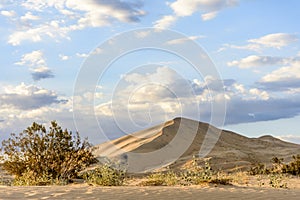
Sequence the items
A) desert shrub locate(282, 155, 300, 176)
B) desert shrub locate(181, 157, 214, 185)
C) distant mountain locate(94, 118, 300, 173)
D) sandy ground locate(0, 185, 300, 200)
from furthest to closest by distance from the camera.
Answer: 1. distant mountain locate(94, 118, 300, 173)
2. desert shrub locate(282, 155, 300, 176)
3. desert shrub locate(181, 157, 214, 185)
4. sandy ground locate(0, 185, 300, 200)

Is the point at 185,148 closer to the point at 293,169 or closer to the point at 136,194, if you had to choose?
the point at 293,169

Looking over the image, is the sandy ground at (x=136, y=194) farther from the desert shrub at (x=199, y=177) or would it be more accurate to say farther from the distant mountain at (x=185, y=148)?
the distant mountain at (x=185, y=148)

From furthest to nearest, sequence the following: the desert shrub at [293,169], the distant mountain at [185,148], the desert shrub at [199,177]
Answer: the distant mountain at [185,148] < the desert shrub at [293,169] < the desert shrub at [199,177]

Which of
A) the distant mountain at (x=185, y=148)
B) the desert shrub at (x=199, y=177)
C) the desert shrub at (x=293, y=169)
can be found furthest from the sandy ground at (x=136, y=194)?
the distant mountain at (x=185, y=148)

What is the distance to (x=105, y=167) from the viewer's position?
1325 cm

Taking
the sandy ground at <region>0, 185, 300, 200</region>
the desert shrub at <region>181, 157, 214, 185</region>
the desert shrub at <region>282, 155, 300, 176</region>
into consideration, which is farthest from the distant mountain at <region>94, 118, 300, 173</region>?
the sandy ground at <region>0, 185, 300, 200</region>

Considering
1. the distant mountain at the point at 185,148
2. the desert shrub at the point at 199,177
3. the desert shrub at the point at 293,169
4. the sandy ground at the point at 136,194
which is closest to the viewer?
the sandy ground at the point at 136,194

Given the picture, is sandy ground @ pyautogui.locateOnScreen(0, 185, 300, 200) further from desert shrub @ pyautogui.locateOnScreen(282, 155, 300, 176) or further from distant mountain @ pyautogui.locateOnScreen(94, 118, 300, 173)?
distant mountain @ pyautogui.locateOnScreen(94, 118, 300, 173)

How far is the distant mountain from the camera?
27506mm

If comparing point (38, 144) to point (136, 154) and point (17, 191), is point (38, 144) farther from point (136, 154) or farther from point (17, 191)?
point (136, 154)

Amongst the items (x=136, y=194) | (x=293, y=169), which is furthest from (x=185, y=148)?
(x=136, y=194)

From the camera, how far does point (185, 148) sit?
33.6 metres

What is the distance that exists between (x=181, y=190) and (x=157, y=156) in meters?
20.1

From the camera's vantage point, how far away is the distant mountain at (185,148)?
27506 millimetres
